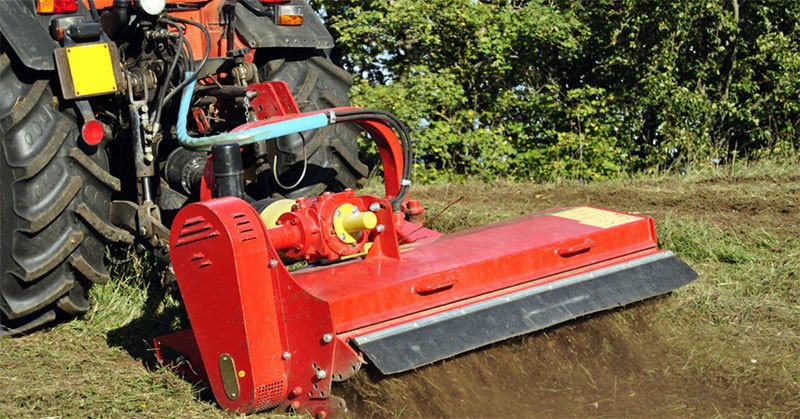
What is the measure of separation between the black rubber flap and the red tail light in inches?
77.3

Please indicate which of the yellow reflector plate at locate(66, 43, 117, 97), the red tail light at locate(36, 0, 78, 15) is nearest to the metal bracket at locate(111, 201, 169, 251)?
the yellow reflector plate at locate(66, 43, 117, 97)

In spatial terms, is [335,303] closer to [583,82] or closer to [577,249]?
[577,249]

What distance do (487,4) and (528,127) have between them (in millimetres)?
1176

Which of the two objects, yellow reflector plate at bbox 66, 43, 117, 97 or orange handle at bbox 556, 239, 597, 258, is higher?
yellow reflector plate at bbox 66, 43, 117, 97

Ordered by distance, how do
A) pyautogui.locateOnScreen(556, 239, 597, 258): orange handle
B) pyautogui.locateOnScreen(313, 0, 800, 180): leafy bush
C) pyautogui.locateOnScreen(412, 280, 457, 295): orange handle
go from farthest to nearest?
pyautogui.locateOnScreen(313, 0, 800, 180): leafy bush
pyautogui.locateOnScreen(556, 239, 597, 258): orange handle
pyautogui.locateOnScreen(412, 280, 457, 295): orange handle

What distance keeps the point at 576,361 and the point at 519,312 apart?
333mm

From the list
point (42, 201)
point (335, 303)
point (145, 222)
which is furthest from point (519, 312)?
point (42, 201)

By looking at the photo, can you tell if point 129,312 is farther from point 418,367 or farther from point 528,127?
point 528,127

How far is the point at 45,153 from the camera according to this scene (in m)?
4.22

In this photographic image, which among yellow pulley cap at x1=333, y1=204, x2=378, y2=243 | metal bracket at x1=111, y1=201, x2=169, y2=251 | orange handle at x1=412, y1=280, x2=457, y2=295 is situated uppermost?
yellow pulley cap at x1=333, y1=204, x2=378, y2=243

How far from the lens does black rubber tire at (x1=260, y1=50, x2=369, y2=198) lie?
4.94m

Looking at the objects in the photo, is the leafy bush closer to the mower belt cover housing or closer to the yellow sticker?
the yellow sticker

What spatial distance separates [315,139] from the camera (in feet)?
16.5

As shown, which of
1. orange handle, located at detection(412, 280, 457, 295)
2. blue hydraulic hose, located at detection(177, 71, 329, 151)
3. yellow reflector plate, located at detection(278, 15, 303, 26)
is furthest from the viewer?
yellow reflector plate, located at detection(278, 15, 303, 26)
